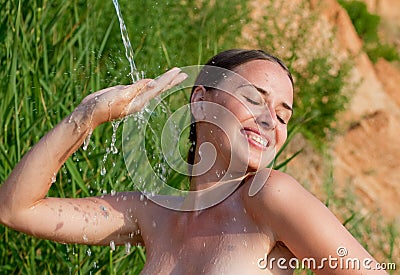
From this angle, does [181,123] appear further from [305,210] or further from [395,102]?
[395,102]

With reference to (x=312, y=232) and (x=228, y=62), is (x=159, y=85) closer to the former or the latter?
(x=228, y=62)

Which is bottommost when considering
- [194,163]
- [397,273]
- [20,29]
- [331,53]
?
[331,53]

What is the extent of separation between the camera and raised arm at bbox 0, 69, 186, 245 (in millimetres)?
1742

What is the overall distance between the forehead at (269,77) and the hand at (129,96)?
11 cm

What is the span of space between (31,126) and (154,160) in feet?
1.07

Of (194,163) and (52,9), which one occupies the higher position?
(194,163)

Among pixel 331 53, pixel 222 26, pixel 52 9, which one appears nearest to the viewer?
pixel 52 9

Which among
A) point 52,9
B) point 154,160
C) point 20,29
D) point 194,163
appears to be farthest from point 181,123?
point 52,9

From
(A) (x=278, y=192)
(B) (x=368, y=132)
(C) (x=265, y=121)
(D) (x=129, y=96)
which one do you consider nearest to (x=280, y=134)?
(C) (x=265, y=121)

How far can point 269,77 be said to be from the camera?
1775 millimetres

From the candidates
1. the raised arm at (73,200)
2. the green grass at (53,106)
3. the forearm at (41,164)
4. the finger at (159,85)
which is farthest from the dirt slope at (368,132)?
the finger at (159,85)

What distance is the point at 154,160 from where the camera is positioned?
2.75m

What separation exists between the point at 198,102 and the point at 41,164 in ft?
0.97

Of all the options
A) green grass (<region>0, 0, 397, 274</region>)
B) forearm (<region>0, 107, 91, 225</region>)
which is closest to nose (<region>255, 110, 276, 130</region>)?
forearm (<region>0, 107, 91, 225</region>)
